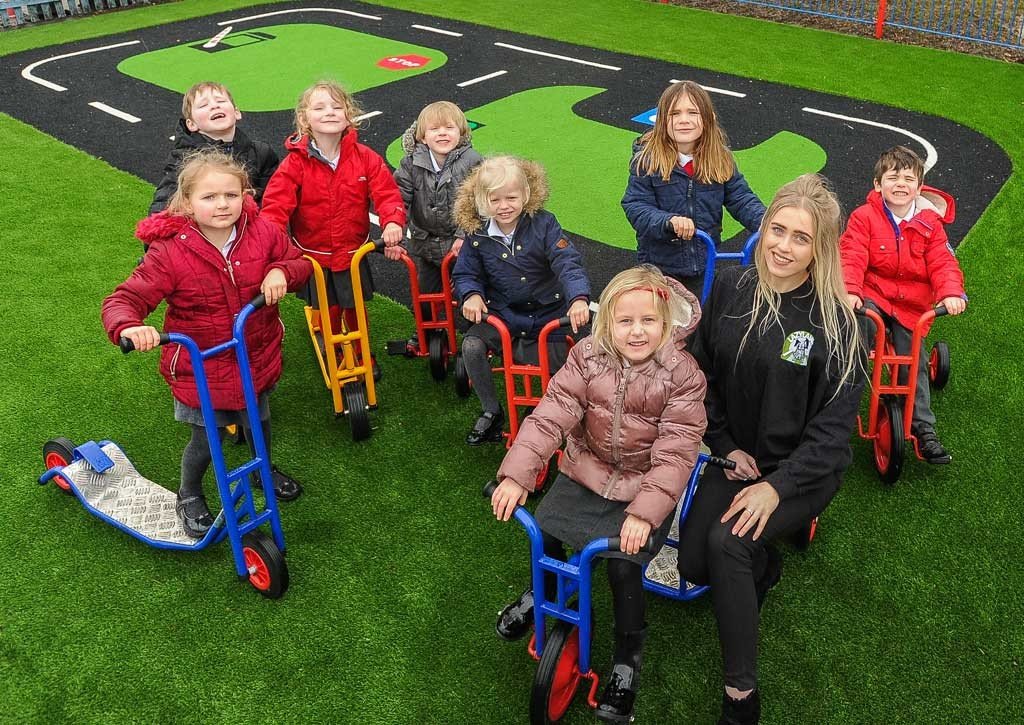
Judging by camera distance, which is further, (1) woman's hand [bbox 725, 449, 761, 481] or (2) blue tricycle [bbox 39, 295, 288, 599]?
(2) blue tricycle [bbox 39, 295, 288, 599]

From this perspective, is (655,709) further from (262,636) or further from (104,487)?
(104,487)

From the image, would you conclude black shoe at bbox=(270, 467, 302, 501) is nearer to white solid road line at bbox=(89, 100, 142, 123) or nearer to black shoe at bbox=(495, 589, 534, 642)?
black shoe at bbox=(495, 589, 534, 642)

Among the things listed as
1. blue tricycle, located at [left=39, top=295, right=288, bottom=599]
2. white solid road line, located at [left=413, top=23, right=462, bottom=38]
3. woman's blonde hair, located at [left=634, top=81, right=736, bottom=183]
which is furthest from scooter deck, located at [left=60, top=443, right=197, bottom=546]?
white solid road line, located at [left=413, top=23, right=462, bottom=38]

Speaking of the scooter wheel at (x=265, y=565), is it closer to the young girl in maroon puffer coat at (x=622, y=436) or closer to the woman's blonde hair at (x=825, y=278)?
the young girl in maroon puffer coat at (x=622, y=436)

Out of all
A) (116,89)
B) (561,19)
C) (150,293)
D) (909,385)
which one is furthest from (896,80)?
(150,293)

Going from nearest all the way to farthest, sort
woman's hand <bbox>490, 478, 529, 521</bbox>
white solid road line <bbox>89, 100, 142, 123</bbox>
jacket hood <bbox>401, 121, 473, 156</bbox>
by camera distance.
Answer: woman's hand <bbox>490, 478, 529, 521</bbox>
jacket hood <bbox>401, 121, 473, 156</bbox>
white solid road line <bbox>89, 100, 142, 123</bbox>

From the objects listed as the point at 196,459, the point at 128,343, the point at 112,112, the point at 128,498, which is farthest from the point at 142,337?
the point at 112,112

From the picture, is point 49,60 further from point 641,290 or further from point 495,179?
point 641,290

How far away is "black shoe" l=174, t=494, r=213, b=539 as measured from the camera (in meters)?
4.25

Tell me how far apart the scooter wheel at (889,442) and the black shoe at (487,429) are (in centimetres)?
186

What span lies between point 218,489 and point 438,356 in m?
1.56

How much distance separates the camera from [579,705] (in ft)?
11.5

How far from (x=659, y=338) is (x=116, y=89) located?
9.41 meters

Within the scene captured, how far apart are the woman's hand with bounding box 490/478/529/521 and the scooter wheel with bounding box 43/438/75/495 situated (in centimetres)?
244
